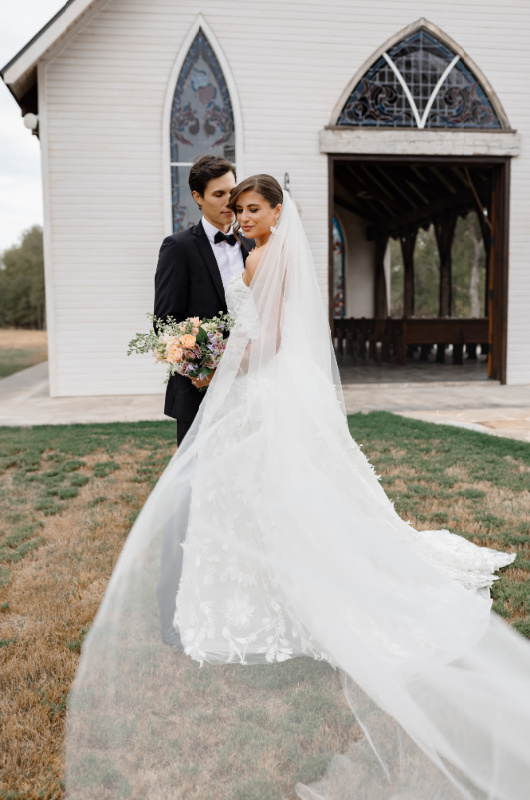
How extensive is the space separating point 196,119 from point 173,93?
1.54 ft

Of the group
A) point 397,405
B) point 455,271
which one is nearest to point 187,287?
point 397,405

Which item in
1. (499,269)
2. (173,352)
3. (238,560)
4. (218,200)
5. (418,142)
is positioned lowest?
(238,560)

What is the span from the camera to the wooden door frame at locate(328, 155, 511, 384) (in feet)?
33.8

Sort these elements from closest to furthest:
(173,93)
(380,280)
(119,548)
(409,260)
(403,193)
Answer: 1. (119,548)
2. (173,93)
3. (403,193)
4. (380,280)
5. (409,260)

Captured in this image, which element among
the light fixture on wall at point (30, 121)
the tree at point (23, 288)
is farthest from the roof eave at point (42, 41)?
the tree at point (23, 288)

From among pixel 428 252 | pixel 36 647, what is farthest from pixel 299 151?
pixel 428 252

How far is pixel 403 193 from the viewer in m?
19.2

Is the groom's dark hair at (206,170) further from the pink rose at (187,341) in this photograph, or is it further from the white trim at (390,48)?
the white trim at (390,48)

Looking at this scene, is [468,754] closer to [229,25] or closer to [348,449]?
[348,449]

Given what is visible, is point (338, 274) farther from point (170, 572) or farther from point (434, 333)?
point (170, 572)

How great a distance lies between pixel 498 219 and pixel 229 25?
16.4 feet

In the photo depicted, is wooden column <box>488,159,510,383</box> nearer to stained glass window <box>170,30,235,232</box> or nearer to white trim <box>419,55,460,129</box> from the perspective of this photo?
white trim <box>419,55,460,129</box>

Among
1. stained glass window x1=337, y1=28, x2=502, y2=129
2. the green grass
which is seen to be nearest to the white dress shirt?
stained glass window x1=337, y1=28, x2=502, y2=129

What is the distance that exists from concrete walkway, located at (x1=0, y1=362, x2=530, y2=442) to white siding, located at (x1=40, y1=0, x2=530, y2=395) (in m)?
0.74
